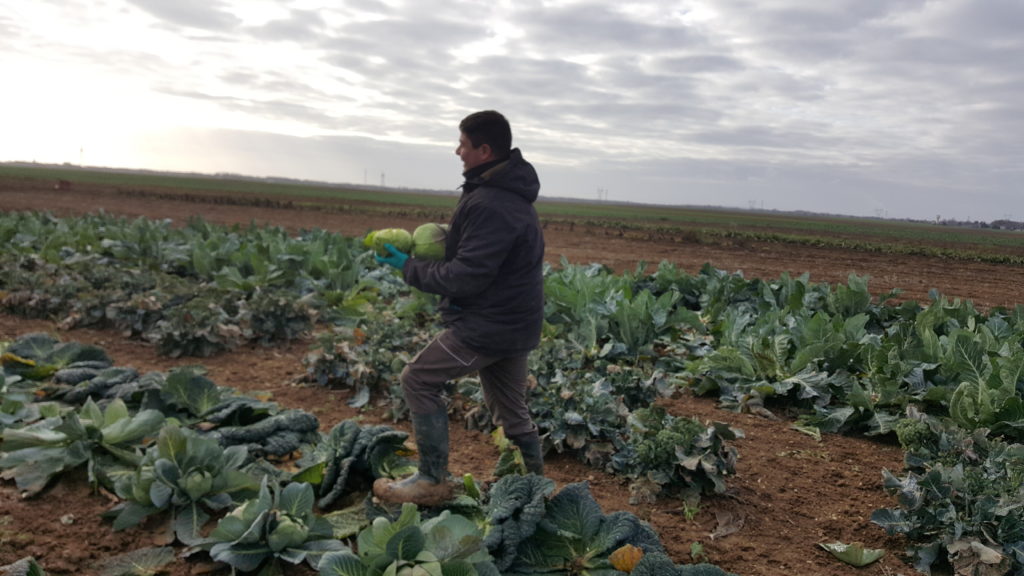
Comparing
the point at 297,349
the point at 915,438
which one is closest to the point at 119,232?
the point at 297,349

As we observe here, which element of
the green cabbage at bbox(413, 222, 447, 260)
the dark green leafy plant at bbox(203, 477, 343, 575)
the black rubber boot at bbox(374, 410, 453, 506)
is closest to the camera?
the dark green leafy plant at bbox(203, 477, 343, 575)

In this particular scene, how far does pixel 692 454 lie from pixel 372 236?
208cm

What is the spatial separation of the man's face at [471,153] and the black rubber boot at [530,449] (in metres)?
1.38

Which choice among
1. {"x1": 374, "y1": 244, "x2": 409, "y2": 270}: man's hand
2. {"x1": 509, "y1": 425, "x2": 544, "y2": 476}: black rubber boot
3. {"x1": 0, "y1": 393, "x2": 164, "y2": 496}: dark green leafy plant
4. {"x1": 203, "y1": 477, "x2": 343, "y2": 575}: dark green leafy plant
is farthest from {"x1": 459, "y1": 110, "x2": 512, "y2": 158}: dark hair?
{"x1": 0, "y1": 393, "x2": 164, "y2": 496}: dark green leafy plant

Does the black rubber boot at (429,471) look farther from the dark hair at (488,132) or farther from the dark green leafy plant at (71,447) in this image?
the dark green leafy plant at (71,447)

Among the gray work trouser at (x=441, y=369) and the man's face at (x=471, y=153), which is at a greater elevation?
the man's face at (x=471, y=153)

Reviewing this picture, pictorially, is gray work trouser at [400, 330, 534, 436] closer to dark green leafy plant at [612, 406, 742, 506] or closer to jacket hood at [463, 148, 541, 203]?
jacket hood at [463, 148, 541, 203]

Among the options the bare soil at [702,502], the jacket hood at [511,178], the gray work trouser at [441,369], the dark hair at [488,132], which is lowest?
the bare soil at [702,502]

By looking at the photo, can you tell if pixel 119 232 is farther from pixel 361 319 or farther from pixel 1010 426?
pixel 1010 426

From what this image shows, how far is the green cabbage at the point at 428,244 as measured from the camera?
3.42 m

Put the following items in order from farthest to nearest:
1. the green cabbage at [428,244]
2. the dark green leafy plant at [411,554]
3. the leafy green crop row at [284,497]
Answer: the green cabbage at [428,244] < the leafy green crop row at [284,497] < the dark green leafy plant at [411,554]

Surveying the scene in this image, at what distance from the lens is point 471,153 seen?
3.20m

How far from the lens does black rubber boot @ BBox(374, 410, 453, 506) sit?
3.29 meters

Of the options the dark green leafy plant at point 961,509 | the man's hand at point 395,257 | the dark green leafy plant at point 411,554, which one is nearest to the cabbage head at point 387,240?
the man's hand at point 395,257
